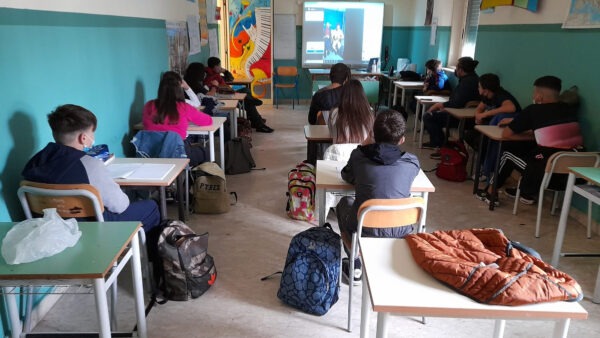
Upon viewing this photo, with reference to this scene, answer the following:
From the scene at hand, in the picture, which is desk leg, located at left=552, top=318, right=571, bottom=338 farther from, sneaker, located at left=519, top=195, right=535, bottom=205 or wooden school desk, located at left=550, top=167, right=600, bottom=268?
sneaker, located at left=519, top=195, right=535, bottom=205

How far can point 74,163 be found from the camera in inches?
83.4

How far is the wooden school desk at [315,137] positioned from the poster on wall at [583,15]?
238 centimetres

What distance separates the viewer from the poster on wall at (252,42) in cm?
909

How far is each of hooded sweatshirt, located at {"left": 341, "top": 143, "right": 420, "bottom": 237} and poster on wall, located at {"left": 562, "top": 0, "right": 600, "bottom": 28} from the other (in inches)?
101

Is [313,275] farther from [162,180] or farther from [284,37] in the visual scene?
[284,37]

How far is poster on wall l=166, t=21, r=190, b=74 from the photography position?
511cm

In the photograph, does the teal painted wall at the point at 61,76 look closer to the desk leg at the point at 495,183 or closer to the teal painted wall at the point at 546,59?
the desk leg at the point at 495,183

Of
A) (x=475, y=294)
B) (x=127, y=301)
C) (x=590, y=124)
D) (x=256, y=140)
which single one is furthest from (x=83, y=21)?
(x=590, y=124)

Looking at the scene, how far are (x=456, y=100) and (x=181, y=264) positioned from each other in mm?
4362

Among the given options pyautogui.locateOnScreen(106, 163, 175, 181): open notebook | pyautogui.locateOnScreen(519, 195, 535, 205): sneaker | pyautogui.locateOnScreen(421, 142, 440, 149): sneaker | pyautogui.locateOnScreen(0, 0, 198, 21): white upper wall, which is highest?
pyautogui.locateOnScreen(0, 0, 198, 21): white upper wall

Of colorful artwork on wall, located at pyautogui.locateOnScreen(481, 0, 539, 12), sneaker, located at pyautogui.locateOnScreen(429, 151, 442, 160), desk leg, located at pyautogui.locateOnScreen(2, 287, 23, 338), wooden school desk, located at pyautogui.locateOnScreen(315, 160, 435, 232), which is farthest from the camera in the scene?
sneaker, located at pyautogui.locateOnScreen(429, 151, 442, 160)

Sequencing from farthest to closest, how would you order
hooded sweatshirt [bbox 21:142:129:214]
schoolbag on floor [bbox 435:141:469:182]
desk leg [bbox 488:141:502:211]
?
schoolbag on floor [bbox 435:141:469:182] < desk leg [bbox 488:141:502:211] < hooded sweatshirt [bbox 21:142:129:214]

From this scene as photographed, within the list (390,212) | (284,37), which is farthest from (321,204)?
(284,37)

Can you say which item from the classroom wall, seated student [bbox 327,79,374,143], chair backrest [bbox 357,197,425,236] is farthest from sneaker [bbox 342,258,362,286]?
the classroom wall
